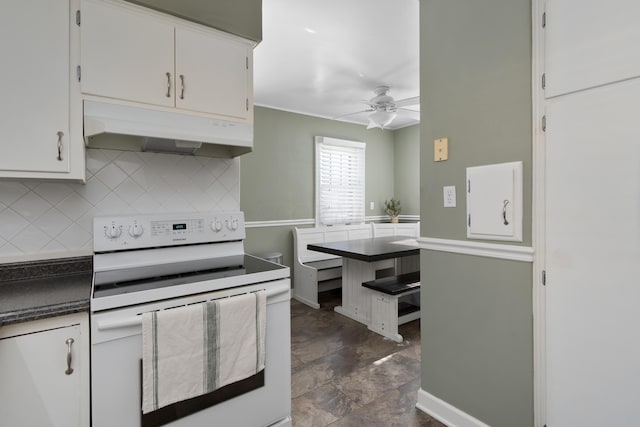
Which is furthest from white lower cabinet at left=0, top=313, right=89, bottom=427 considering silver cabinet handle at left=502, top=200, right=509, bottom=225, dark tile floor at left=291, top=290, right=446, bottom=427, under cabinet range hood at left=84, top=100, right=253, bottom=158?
silver cabinet handle at left=502, top=200, right=509, bottom=225

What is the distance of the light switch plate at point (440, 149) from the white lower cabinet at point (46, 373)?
6.14 feet

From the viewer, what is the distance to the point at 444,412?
1.90 metres

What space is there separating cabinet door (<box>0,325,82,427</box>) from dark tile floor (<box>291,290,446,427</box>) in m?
1.18

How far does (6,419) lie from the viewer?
113cm

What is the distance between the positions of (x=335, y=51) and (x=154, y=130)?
6.23ft

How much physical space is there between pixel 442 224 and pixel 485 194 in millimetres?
316

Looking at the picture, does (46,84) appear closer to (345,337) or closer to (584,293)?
(584,293)

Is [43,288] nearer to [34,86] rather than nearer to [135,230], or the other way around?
[135,230]

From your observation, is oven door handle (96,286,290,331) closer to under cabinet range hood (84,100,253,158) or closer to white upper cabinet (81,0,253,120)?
under cabinet range hood (84,100,253,158)

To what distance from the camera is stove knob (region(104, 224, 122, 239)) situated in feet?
5.57

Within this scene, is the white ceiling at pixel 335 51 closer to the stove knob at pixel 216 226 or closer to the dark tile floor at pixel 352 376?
the stove knob at pixel 216 226

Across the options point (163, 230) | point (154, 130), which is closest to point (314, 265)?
point (163, 230)

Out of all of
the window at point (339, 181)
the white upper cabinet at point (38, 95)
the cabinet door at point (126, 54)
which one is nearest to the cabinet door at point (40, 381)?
the white upper cabinet at point (38, 95)

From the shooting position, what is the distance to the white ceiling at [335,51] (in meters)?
2.28
